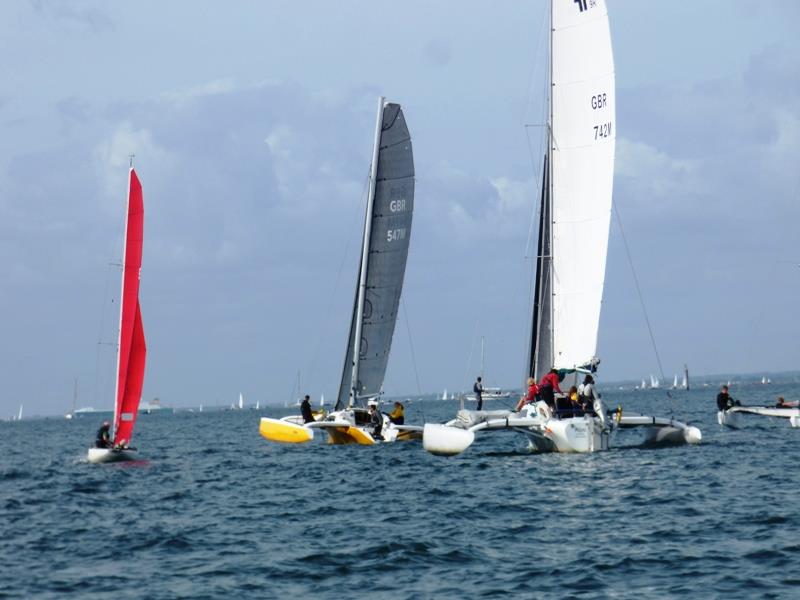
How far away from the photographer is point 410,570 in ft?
→ 52.8

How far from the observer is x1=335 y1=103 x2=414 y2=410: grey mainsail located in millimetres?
42188

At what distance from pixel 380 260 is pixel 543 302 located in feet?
31.9

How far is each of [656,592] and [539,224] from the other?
21.1 meters

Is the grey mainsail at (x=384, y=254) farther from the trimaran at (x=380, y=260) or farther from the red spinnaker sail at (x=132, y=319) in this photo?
the red spinnaker sail at (x=132, y=319)

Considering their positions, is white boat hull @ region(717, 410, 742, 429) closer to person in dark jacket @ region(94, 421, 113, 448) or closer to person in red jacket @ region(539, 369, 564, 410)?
person in red jacket @ region(539, 369, 564, 410)

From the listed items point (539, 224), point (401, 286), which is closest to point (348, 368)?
point (401, 286)

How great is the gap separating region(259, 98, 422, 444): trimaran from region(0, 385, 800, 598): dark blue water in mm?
9473

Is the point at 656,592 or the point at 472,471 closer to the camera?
the point at 656,592

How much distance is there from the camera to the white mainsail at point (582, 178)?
1298 inches

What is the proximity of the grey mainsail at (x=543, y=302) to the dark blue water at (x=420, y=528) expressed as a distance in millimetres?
2700

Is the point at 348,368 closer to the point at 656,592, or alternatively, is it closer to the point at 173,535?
the point at 173,535

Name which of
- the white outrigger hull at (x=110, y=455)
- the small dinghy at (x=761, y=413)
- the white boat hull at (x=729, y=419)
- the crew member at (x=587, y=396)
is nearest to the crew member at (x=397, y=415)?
the white outrigger hull at (x=110, y=455)

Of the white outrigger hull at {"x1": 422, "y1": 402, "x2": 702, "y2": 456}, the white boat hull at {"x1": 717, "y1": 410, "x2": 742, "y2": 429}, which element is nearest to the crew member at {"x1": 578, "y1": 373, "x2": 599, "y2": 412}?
the white outrigger hull at {"x1": 422, "y1": 402, "x2": 702, "y2": 456}

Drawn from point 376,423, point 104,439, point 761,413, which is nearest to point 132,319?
point 104,439
